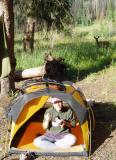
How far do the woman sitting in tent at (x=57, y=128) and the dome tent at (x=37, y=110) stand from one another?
0.10 m

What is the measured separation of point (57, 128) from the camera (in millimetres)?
6914

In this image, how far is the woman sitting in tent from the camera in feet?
22.0

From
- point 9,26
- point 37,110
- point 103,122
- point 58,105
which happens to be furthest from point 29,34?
point 58,105

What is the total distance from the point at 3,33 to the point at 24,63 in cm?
471

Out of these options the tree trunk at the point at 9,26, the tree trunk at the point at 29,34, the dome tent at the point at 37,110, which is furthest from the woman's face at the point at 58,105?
the tree trunk at the point at 29,34

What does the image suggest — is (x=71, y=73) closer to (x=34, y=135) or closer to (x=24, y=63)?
(x=24, y=63)

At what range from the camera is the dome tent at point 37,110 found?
21.5 feet

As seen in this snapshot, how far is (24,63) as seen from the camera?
1327 centimetres

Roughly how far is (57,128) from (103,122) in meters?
1.29

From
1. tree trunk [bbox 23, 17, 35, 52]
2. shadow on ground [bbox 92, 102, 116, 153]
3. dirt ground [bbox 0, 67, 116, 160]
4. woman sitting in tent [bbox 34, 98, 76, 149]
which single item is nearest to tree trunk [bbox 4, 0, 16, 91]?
dirt ground [bbox 0, 67, 116, 160]

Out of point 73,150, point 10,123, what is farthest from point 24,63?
point 73,150

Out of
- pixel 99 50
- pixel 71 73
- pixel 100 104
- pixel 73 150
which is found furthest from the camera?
pixel 99 50

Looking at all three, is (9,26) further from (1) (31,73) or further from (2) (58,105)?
(2) (58,105)

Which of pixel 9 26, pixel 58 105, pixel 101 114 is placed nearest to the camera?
pixel 58 105
